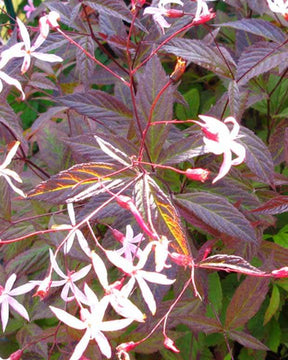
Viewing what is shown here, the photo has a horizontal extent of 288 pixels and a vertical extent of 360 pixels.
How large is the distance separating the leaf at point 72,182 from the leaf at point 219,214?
116mm

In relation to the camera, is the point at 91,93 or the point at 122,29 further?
the point at 122,29

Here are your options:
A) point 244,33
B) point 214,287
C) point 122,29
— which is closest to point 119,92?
point 122,29

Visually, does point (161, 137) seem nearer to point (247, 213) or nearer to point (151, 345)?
point (247, 213)

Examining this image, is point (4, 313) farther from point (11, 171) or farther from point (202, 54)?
point (202, 54)

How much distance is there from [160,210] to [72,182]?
11cm

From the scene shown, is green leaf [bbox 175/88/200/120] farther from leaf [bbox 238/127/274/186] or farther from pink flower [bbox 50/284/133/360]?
pink flower [bbox 50/284/133/360]

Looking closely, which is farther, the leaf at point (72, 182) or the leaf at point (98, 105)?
the leaf at point (98, 105)

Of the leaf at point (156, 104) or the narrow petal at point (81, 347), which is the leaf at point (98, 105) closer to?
the leaf at point (156, 104)

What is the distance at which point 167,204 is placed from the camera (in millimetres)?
584

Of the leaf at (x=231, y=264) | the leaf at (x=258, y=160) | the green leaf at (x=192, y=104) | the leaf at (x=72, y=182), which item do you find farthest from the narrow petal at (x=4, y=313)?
the green leaf at (x=192, y=104)

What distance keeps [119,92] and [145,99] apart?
271mm

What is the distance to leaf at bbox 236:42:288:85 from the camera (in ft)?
2.41

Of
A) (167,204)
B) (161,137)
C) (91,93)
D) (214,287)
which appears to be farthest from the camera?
(214,287)

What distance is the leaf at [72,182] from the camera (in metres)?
0.61
